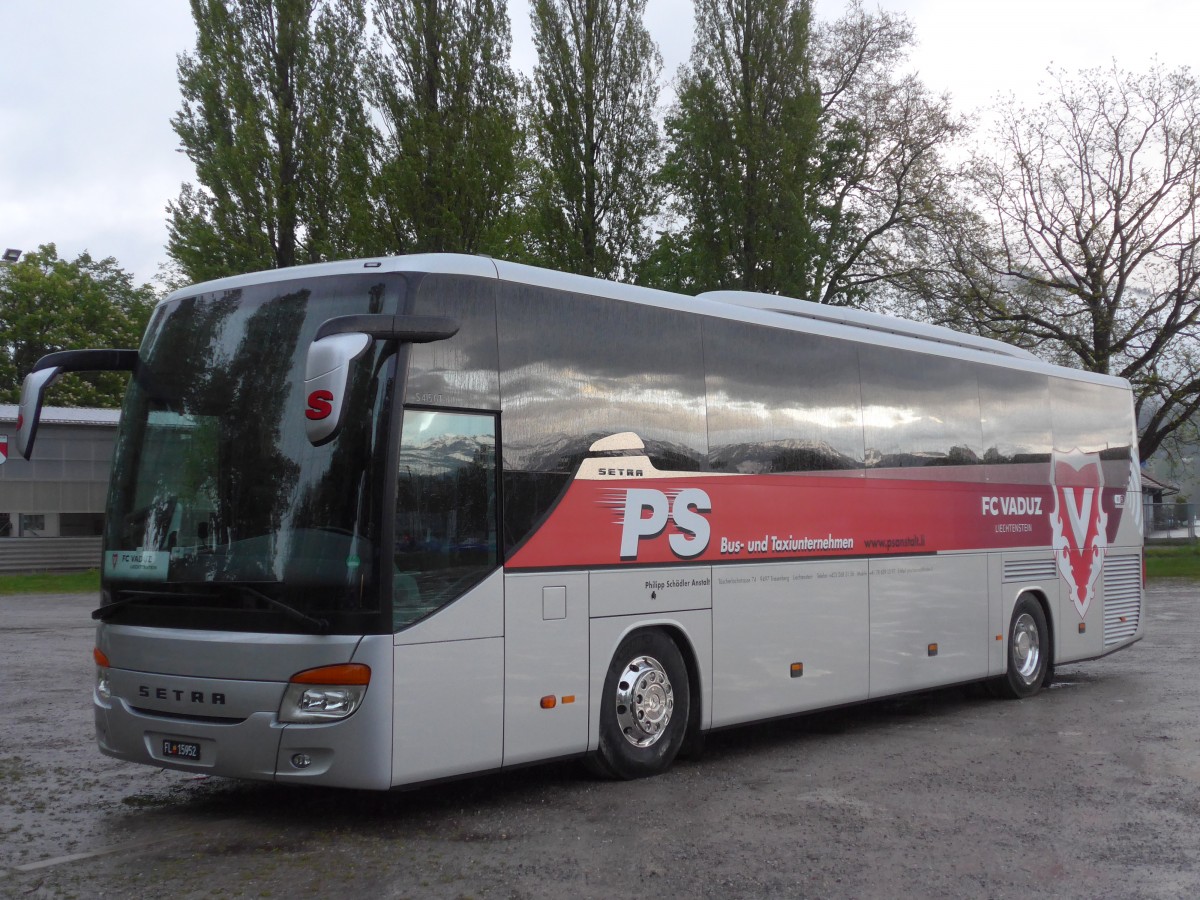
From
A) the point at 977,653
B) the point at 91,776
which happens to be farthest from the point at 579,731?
the point at 977,653

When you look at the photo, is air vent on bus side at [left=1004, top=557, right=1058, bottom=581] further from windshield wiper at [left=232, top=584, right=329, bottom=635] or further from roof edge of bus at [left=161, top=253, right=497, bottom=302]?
windshield wiper at [left=232, top=584, right=329, bottom=635]

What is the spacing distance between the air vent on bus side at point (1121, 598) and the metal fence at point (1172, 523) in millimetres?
39540

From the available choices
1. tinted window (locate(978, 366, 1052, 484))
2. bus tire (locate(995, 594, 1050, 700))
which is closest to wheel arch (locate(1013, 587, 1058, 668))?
bus tire (locate(995, 594, 1050, 700))

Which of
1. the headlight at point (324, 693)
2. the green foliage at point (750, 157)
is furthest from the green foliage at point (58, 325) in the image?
the headlight at point (324, 693)

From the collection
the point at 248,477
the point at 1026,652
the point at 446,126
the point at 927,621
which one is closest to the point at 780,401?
the point at 927,621

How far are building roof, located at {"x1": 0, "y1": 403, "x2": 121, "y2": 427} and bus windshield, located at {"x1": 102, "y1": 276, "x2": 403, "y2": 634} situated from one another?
114 feet

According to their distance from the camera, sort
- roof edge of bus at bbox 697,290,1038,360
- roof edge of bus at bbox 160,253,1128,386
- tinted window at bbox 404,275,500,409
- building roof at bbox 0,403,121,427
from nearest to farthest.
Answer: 1. tinted window at bbox 404,275,500,409
2. roof edge of bus at bbox 160,253,1128,386
3. roof edge of bus at bbox 697,290,1038,360
4. building roof at bbox 0,403,121,427

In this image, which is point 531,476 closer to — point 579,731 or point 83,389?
point 579,731

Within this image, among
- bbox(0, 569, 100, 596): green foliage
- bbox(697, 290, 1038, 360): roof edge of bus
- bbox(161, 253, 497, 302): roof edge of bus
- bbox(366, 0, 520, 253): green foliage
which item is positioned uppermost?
bbox(366, 0, 520, 253): green foliage

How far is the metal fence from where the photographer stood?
52.8m

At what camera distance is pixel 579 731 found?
8336 millimetres

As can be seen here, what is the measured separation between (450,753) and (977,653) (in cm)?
699

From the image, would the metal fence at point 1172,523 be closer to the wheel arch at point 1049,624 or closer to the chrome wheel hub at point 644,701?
the wheel arch at point 1049,624

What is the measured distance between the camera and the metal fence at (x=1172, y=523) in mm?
52781
